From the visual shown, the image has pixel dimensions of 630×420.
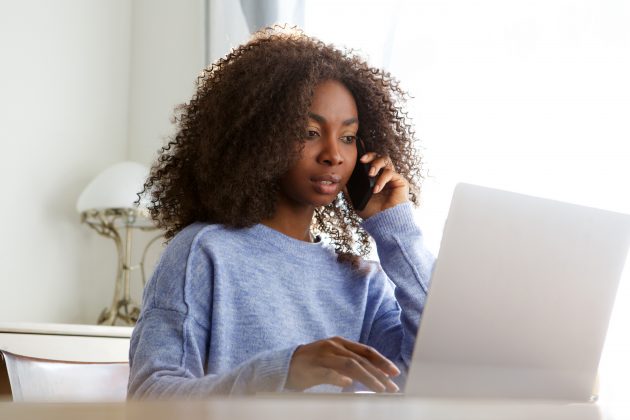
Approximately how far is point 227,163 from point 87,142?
6.64 feet

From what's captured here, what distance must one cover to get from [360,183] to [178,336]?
432 millimetres

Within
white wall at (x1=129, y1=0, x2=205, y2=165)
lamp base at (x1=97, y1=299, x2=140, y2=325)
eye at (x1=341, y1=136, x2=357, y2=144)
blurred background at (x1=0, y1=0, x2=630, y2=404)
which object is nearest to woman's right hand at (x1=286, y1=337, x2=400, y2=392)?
eye at (x1=341, y1=136, x2=357, y2=144)

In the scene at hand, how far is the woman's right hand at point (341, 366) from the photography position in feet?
2.81

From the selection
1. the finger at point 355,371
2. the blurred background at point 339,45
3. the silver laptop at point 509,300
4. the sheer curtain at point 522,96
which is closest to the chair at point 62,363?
the finger at point 355,371

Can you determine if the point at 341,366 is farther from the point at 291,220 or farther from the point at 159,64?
the point at 159,64

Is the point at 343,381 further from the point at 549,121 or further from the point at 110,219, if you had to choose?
the point at 110,219

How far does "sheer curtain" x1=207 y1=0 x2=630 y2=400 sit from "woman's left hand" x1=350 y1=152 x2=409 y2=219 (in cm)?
62

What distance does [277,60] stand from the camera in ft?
4.54

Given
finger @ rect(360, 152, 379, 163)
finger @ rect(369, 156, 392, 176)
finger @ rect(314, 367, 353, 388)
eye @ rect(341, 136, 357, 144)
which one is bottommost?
finger @ rect(314, 367, 353, 388)

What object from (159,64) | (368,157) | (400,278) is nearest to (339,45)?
(159,64)

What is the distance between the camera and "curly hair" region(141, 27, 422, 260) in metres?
1.32

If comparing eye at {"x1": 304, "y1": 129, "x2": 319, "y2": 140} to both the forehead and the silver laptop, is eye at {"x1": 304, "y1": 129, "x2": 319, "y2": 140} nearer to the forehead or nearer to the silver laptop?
the forehead

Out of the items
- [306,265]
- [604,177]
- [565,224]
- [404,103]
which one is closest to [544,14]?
[604,177]

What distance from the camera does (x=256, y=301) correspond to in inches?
50.0
